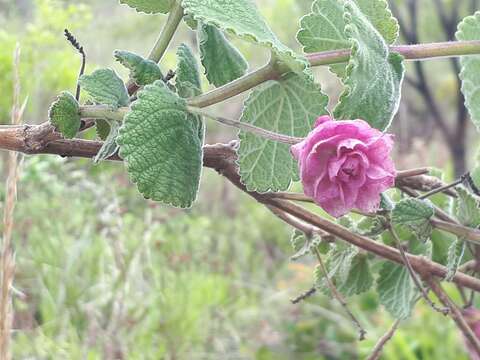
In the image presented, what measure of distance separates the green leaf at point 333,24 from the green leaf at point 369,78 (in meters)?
0.02

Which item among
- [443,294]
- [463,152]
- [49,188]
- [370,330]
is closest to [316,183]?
[443,294]

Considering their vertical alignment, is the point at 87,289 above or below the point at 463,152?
below

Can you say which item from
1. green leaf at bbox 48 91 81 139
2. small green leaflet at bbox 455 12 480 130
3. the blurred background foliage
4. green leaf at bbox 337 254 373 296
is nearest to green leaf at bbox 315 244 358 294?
green leaf at bbox 337 254 373 296

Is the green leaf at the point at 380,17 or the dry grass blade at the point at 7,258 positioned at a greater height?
the green leaf at the point at 380,17

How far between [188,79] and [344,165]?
0.13 meters

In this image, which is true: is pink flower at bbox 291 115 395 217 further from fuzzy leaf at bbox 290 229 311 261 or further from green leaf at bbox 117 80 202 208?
fuzzy leaf at bbox 290 229 311 261

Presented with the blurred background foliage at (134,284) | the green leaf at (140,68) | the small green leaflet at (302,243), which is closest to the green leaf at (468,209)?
the small green leaflet at (302,243)

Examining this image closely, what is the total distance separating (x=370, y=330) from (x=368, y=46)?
2.26 meters

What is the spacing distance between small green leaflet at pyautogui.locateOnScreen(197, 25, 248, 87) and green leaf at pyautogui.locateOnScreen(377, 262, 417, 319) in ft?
0.68

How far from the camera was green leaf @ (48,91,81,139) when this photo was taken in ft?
1.14

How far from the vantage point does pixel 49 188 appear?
108 inches

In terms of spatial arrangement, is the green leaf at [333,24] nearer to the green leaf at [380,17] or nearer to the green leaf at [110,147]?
the green leaf at [380,17]

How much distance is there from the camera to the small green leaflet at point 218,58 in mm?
399

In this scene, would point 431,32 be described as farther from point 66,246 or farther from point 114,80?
point 114,80
